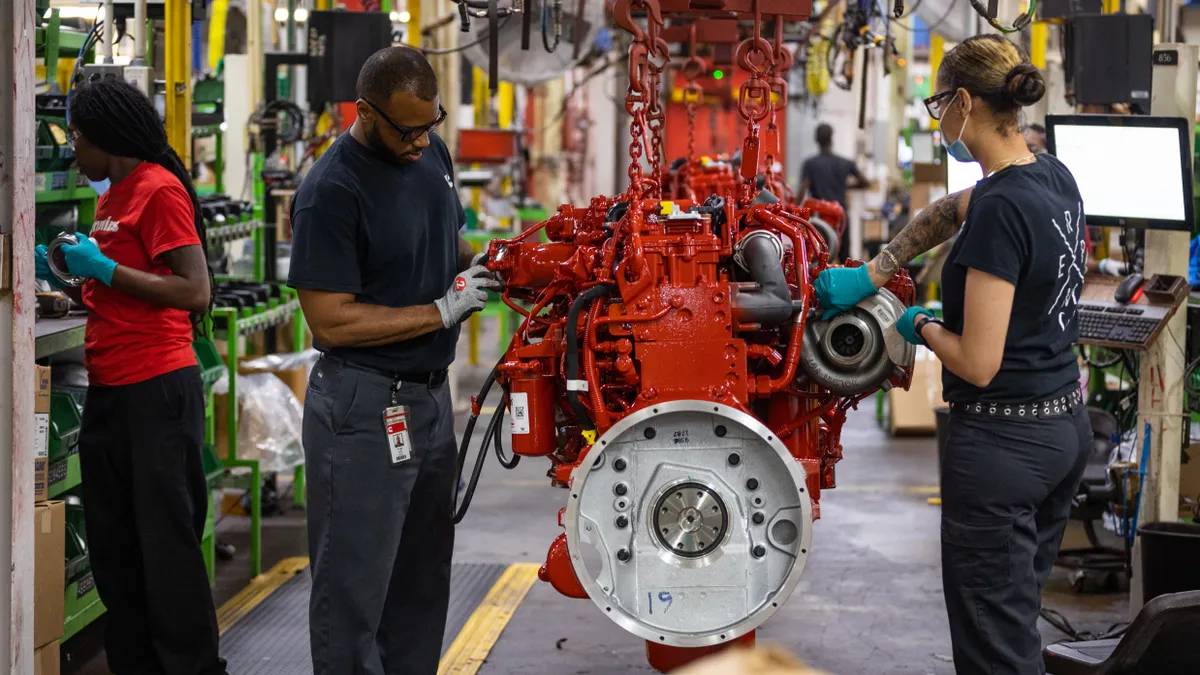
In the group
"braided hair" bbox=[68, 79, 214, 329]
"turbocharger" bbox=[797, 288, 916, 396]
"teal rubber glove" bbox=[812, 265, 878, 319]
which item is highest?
"braided hair" bbox=[68, 79, 214, 329]

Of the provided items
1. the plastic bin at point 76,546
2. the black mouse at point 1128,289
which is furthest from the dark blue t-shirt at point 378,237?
the black mouse at point 1128,289

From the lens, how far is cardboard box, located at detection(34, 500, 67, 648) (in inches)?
157

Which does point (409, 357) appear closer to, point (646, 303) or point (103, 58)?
point (646, 303)

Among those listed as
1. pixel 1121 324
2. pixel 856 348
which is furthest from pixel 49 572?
pixel 1121 324

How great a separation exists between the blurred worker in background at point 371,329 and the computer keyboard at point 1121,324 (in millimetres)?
2463

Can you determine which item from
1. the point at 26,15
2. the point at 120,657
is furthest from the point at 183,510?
the point at 26,15

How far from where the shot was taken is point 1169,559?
455cm

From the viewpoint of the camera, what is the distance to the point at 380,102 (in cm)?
323

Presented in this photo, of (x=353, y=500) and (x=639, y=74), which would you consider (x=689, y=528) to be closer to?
(x=353, y=500)

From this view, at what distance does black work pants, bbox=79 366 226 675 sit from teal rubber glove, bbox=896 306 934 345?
2.07m

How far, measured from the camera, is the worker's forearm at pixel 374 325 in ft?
10.7

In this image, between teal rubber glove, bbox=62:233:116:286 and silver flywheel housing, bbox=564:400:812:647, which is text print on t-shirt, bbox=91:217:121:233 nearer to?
teal rubber glove, bbox=62:233:116:286

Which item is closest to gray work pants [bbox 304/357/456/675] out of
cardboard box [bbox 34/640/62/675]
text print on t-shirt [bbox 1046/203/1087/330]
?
cardboard box [bbox 34/640/62/675]

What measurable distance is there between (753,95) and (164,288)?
173 cm
